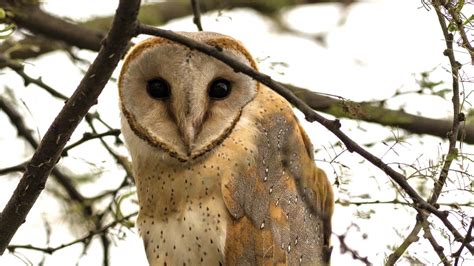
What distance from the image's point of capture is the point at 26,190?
321cm

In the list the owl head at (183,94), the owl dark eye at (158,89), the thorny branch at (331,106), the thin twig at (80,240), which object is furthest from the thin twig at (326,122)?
the thin twig at (80,240)

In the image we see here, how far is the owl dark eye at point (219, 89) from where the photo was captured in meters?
3.81

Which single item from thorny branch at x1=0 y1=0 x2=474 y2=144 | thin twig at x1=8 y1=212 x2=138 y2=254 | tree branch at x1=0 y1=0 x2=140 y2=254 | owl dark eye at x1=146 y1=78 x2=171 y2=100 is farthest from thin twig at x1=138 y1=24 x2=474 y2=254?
thin twig at x1=8 y1=212 x2=138 y2=254

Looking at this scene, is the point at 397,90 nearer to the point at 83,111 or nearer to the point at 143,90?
the point at 143,90

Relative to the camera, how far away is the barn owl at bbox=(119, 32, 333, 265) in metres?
3.71

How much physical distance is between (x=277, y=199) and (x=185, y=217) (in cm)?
36

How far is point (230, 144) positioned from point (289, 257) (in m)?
0.50

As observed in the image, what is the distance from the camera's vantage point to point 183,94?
146 inches

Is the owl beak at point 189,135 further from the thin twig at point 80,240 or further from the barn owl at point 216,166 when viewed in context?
the thin twig at point 80,240

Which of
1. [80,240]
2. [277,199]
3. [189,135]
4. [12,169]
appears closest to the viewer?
[189,135]

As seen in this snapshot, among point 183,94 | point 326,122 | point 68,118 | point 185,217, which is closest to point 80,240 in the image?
point 185,217

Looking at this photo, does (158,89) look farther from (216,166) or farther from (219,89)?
(216,166)

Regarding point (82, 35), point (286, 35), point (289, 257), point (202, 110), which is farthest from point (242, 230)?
point (286, 35)

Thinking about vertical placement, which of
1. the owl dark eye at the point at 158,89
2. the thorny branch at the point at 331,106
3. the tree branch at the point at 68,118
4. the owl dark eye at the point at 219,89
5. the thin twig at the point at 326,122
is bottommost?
the thin twig at the point at 326,122
